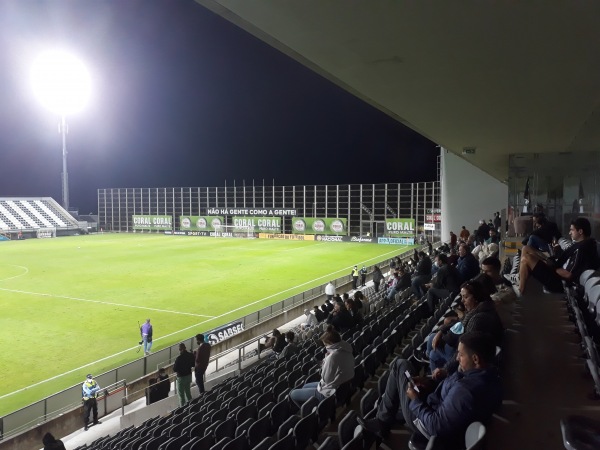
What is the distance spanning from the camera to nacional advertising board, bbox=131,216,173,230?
196ft

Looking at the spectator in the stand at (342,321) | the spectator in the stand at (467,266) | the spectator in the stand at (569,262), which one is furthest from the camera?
the spectator in the stand at (342,321)

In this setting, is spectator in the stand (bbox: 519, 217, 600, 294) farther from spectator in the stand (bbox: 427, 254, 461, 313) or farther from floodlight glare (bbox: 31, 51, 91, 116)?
floodlight glare (bbox: 31, 51, 91, 116)

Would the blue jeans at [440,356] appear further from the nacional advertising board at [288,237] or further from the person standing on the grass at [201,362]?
the nacional advertising board at [288,237]

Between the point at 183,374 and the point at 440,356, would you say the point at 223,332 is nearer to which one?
the point at 183,374

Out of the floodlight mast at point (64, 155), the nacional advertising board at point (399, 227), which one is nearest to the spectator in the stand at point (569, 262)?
the nacional advertising board at point (399, 227)

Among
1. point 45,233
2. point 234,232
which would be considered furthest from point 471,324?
point 45,233

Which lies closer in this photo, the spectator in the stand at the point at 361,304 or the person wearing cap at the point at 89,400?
the person wearing cap at the point at 89,400

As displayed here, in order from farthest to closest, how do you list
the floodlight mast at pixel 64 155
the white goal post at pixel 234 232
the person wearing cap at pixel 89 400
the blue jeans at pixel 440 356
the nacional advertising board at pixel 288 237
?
the floodlight mast at pixel 64 155, the white goal post at pixel 234 232, the nacional advertising board at pixel 288 237, the person wearing cap at pixel 89 400, the blue jeans at pixel 440 356

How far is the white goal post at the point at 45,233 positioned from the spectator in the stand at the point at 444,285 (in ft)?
183

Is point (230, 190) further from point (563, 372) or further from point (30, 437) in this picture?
point (563, 372)

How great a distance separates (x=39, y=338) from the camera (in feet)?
50.4

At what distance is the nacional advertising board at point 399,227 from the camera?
47.1 m

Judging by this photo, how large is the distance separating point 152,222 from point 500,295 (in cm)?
5918

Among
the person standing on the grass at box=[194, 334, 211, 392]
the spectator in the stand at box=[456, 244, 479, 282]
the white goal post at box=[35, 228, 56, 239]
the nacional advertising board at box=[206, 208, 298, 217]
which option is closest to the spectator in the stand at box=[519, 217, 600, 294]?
the spectator in the stand at box=[456, 244, 479, 282]
